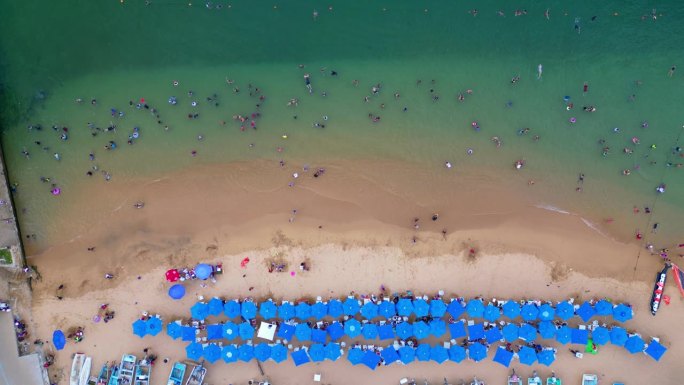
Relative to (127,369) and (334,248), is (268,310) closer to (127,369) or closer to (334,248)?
(334,248)

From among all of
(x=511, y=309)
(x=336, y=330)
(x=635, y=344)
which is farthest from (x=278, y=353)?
(x=635, y=344)

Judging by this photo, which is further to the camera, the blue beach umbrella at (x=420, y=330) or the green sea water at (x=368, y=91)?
the green sea water at (x=368, y=91)

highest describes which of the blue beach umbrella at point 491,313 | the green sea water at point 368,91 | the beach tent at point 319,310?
the green sea water at point 368,91

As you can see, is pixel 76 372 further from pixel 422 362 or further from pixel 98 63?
pixel 422 362

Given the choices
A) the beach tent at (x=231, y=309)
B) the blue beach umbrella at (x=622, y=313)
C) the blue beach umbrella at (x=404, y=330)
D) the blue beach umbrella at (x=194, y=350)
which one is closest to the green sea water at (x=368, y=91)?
the blue beach umbrella at (x=622, y=313)

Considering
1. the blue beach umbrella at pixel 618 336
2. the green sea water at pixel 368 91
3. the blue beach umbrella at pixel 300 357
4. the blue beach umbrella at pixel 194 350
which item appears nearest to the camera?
the blue beach umbrella at pixel 618 336

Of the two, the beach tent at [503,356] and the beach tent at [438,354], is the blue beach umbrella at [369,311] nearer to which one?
the beach tent at [438,354]

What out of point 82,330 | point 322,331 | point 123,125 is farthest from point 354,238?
point 82,330
